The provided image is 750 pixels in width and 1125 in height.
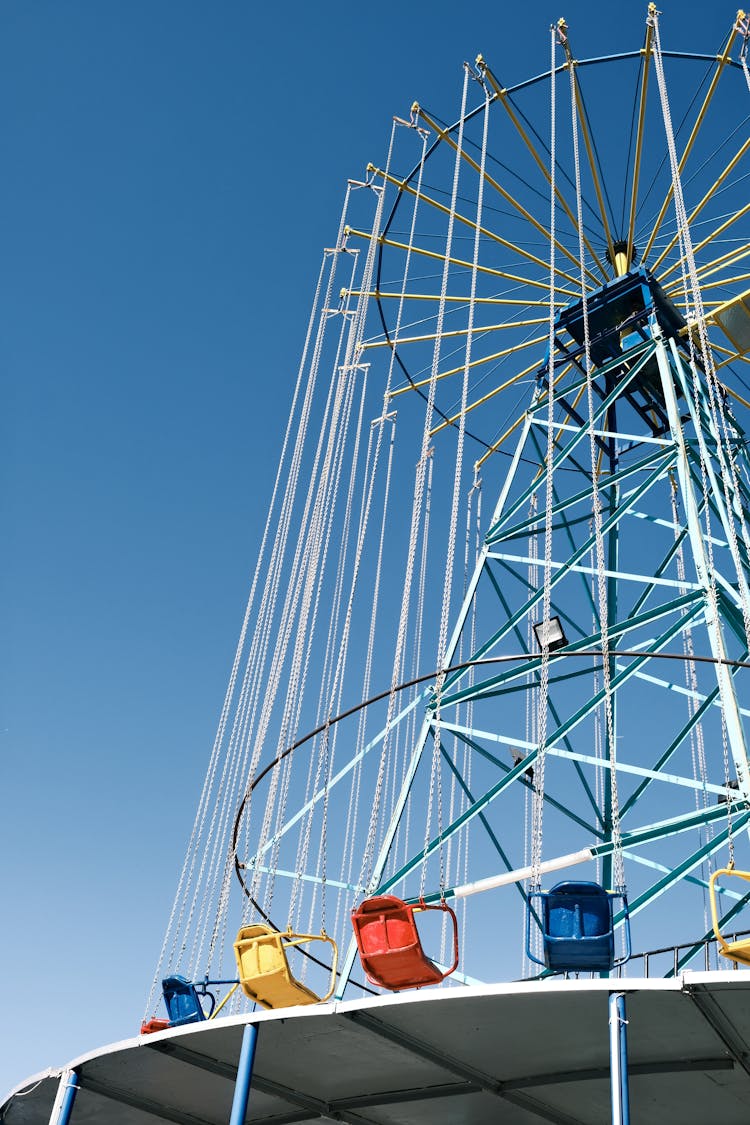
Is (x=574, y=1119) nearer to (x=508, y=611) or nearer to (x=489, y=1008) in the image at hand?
(x=489, y=1008)

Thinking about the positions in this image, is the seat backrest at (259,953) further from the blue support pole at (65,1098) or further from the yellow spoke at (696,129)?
the yellow spoke at (696,129)

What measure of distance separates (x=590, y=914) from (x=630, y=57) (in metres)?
12.3

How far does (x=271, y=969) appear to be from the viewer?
29.9ft

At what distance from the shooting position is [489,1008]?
825cm

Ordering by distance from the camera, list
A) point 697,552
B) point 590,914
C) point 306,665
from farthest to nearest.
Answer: point 306,665
point 697,552
point 590,914

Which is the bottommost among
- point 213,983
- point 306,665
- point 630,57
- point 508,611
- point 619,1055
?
point 619,1055

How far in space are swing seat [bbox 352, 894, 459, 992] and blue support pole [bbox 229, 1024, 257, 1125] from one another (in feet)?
3.53

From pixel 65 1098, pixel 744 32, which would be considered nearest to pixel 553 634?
pixel 65 1098

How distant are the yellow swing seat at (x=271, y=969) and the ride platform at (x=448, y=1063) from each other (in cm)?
24

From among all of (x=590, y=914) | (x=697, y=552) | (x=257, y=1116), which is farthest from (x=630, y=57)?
(x=257, y=1116)

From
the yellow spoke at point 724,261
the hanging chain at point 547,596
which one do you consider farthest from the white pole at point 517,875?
the yellow spoke at point 724,261

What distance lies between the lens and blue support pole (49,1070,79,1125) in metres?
9.77

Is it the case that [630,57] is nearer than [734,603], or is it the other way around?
[734,603]

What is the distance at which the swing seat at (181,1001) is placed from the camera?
9.66 metres
